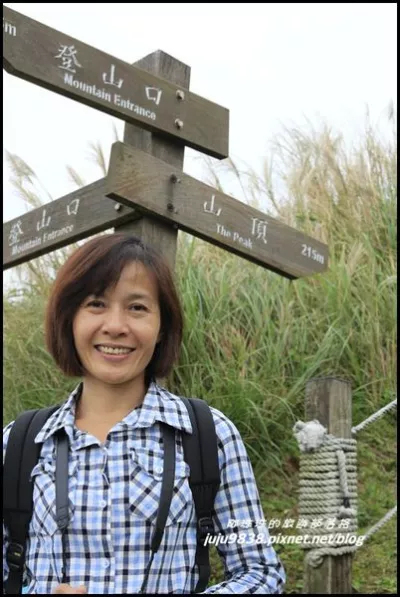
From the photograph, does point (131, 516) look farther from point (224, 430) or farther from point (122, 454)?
point (224, 430)

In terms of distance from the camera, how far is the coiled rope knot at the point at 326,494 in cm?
270

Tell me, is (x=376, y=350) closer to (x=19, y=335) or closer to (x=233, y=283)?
(x=233, y=283)

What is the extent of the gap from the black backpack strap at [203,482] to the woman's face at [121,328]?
0.21 metres

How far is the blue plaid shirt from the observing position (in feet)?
5.15

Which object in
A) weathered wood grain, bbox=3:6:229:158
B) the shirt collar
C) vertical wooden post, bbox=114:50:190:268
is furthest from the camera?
vertical wooden post, bbox=114:50:190:268

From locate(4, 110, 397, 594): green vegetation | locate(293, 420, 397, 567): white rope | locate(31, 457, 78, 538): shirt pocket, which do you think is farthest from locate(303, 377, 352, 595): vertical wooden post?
locate(31, 457, 78, 538): shirt pocket

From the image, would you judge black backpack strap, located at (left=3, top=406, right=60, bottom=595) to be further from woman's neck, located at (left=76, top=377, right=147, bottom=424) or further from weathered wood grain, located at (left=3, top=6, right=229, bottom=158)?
weathered wood grain, located at (left=3, top=6, right=229, bottom=158)

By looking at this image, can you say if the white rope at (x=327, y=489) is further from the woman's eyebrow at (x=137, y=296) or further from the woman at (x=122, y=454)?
the woman's eyebrow at (x=137, y=296)

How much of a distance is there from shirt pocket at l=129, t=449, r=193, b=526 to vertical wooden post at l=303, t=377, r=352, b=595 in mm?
1232

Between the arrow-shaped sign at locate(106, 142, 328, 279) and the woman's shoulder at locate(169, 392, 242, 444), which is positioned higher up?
the arrow-shaped sign at locate(106, 142, 328, 279)

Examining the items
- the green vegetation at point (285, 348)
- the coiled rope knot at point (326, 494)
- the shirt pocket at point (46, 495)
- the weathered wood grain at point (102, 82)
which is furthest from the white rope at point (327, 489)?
the weathered wood grain at point (102, 82)

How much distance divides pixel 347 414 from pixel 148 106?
5.11 feet

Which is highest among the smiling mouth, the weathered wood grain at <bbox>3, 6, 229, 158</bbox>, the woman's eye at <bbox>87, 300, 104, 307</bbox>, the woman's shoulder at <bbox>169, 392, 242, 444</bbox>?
the weathered wood grain at <bbox>3, 6, 229, 158</bbox>

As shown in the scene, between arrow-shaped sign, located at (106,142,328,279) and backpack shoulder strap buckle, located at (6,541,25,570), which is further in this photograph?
arrow-shaped sign, located at (106,142,328,279)
